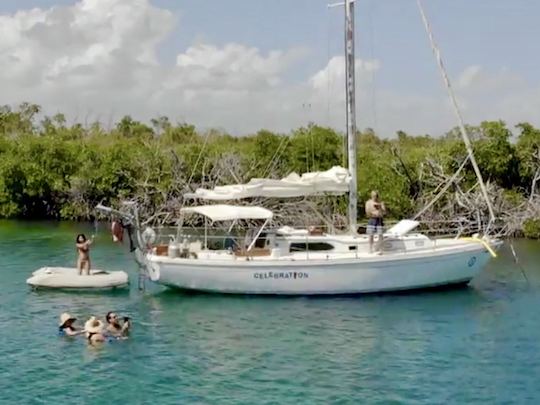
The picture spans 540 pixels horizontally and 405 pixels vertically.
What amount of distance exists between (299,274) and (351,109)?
6.91 metres

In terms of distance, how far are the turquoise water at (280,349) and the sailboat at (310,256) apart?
0.61 metres

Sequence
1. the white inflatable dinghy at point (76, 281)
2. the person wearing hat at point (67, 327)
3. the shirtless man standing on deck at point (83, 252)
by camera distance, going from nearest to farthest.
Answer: the person wearing hat at point (67, 327), the white inflatable dinghy at point (76, 281), the shirtless man standing on deck at point (83, 252)

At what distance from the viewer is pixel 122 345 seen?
24391 mm

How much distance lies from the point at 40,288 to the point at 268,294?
8.75 m

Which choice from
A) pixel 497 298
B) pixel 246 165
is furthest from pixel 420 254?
pixel 246 165

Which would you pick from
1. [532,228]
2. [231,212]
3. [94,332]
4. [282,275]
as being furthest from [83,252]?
[532,228]

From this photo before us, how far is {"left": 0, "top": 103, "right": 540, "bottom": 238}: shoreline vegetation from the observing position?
53.3m

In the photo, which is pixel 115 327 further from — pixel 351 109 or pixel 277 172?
pixel 277 172

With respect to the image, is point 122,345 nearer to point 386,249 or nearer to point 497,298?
point 386,249

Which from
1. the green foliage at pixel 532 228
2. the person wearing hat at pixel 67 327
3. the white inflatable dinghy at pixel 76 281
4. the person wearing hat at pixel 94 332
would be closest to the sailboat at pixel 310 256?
the white inflatable dinghy at pixel 76 281

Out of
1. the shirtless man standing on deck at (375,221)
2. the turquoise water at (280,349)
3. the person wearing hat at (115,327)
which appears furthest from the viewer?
the shirtless man standing on deck at (375,221)

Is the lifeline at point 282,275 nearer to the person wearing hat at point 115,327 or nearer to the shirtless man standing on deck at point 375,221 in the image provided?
the shirtless man standing on deck at point 375,221

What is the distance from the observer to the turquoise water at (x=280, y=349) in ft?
66.8

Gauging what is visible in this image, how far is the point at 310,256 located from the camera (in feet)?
103
